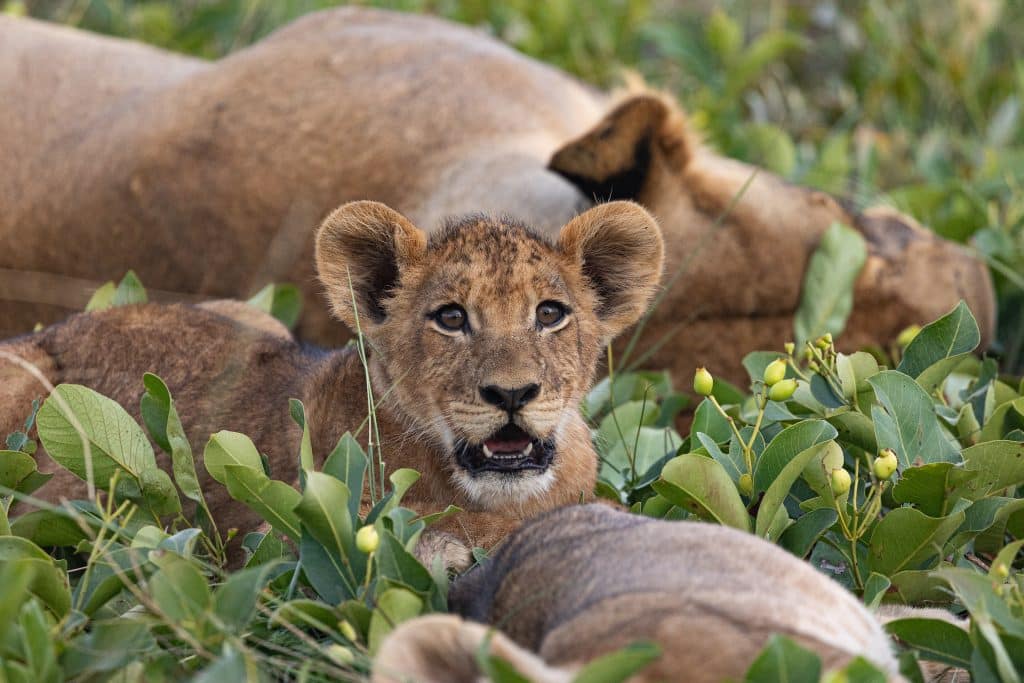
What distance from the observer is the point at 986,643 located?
2.74 metres

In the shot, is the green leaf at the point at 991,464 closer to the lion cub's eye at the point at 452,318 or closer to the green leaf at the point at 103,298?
the lion cub's eye at the point at 452,318

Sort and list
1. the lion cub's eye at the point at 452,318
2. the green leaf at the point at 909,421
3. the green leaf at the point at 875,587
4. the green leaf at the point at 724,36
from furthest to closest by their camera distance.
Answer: the green leaf at the point at 724,36
the lion cub's eye at the point at 452,318
the green leaf at the point at 909,421
the green leaf at the point at 875,587

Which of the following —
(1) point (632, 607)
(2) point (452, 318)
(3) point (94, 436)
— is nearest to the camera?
(1) point (632, 607)

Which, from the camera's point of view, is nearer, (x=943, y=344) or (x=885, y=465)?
(x=885, y=465)

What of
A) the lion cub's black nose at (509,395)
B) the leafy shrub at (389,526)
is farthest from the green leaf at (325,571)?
the lion cub's black nose at (509,395)

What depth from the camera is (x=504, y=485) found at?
3.62 m

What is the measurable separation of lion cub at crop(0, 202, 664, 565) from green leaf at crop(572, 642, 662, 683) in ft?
4.44

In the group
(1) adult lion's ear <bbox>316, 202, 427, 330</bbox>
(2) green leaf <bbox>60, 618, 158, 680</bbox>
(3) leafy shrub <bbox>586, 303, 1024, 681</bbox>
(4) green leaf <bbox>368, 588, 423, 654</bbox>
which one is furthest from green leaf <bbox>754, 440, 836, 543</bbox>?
(2) green leaf <bbox>60, 618, 158, 680</bbox>

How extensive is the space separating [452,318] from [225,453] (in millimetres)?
661

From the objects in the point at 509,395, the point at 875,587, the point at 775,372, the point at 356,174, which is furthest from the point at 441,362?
the point at 356,174

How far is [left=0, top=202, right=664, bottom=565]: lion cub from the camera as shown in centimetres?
360

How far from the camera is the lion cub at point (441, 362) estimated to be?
360 centimetres

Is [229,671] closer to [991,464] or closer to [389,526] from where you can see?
[389,526]

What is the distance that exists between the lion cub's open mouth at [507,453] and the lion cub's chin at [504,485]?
0.02m
